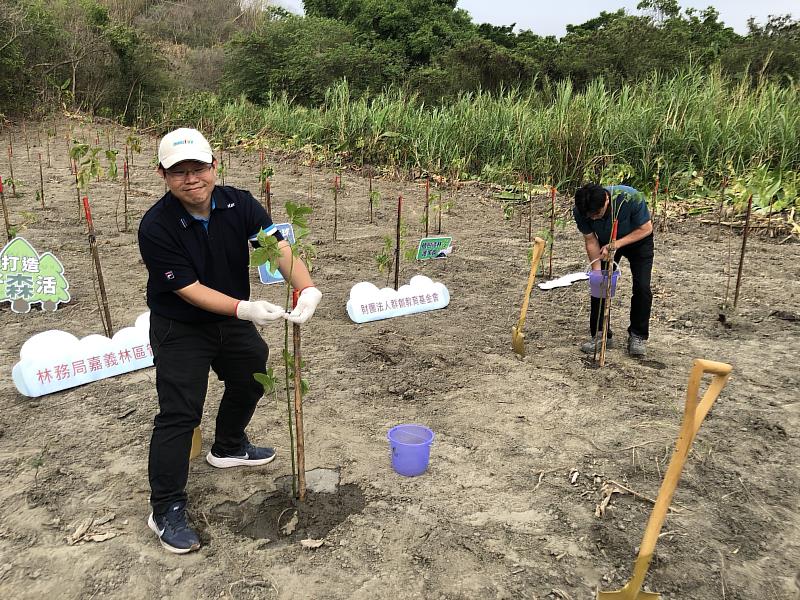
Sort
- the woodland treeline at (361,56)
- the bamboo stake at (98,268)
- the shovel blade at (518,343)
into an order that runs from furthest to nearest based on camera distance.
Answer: the woodland treeline at (361,56)
the shovel blade at (518,343)
the bamboo stake at (98,268)

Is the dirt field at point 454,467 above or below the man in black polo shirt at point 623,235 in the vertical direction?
below

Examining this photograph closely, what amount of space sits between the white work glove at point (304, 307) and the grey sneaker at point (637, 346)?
220cm

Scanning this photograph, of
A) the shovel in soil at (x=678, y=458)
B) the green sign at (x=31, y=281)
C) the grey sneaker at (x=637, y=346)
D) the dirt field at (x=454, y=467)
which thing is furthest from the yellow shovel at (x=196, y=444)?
the grey sneaker at (x=637, y=346)

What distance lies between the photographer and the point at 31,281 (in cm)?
368

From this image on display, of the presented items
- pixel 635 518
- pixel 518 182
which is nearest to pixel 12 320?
pixel 635 518

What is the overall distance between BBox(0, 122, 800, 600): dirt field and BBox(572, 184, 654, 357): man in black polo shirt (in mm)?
206

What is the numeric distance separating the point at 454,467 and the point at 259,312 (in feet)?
3.56

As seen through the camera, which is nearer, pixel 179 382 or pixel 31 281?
pixel 179 382

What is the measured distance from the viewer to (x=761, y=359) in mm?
3346

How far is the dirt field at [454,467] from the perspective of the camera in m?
1.86

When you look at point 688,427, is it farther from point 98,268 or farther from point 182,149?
point 98,268

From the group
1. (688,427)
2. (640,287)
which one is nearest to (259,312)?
(688,427)

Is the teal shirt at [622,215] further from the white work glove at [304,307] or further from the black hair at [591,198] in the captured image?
the white work glove at [304,307]

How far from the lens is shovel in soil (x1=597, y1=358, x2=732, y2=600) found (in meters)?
1.49
